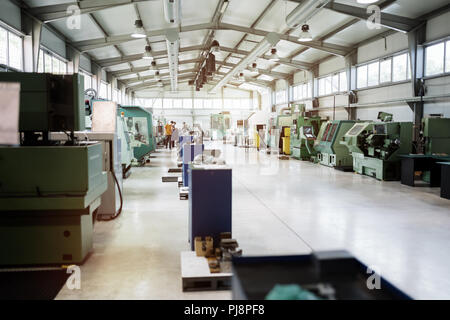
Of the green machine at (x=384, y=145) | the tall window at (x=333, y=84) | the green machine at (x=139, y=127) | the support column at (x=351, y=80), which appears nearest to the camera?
the green machine at (x=384, y=145)

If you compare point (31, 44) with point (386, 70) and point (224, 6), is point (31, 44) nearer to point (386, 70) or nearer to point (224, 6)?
point (224, 6)

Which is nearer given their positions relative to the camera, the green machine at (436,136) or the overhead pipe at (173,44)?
the green machine at (436,136)

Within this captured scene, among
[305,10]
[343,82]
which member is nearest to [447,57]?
[305,10]

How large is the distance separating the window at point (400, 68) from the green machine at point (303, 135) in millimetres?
3198

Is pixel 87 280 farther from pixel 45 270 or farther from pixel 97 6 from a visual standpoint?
pixel 97 6

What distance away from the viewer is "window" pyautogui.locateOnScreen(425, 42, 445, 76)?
9.12 m

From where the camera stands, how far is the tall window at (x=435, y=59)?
9102mm

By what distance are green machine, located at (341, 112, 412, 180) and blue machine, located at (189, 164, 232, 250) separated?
20.0 ft

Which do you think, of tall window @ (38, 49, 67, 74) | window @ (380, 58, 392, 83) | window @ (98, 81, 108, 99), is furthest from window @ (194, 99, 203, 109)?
window @ (380, 58, 392, 83)

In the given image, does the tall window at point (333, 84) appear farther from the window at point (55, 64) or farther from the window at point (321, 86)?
the window at point (55, 64)

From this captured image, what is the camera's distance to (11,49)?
8031 mm

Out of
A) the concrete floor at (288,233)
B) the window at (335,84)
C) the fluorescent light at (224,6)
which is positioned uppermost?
the fluorescent light at (224,6)

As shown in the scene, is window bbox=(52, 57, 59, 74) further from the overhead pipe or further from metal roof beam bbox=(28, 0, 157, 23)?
the overhead pipe

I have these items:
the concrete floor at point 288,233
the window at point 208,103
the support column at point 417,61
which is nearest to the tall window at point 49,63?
the concrete floor at point 288,233
